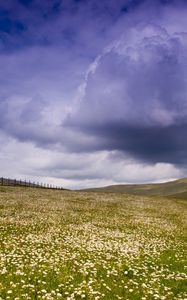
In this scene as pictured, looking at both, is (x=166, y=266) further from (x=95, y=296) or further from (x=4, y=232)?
(x=4, y=232)

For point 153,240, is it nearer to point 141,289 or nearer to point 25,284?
point 141,289

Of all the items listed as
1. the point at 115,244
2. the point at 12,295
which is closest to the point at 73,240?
the point at 115,244

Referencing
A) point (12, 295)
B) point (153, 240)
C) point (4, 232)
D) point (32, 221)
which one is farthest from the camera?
point (32, 221)

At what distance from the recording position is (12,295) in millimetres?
14180

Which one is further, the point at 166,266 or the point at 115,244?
the point at 115,244

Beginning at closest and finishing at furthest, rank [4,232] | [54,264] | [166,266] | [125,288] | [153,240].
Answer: [125,288] < [54,264] < [166,266] < [4,232] < [153,240]

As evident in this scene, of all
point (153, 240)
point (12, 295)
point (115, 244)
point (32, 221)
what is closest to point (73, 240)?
point (115, 244)

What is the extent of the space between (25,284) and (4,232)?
14.1 meters

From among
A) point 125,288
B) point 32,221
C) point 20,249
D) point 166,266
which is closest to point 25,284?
point 125,288

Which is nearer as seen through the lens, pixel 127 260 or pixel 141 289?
pixel 141 289

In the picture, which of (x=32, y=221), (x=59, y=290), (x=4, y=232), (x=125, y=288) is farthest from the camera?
(x=32, y=221)

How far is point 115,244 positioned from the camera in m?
27.2

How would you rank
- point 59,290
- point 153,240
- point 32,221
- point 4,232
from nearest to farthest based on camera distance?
point 59,290, point 4,232, point 153,240, point 32,221

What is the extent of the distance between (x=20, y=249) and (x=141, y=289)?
944cm
